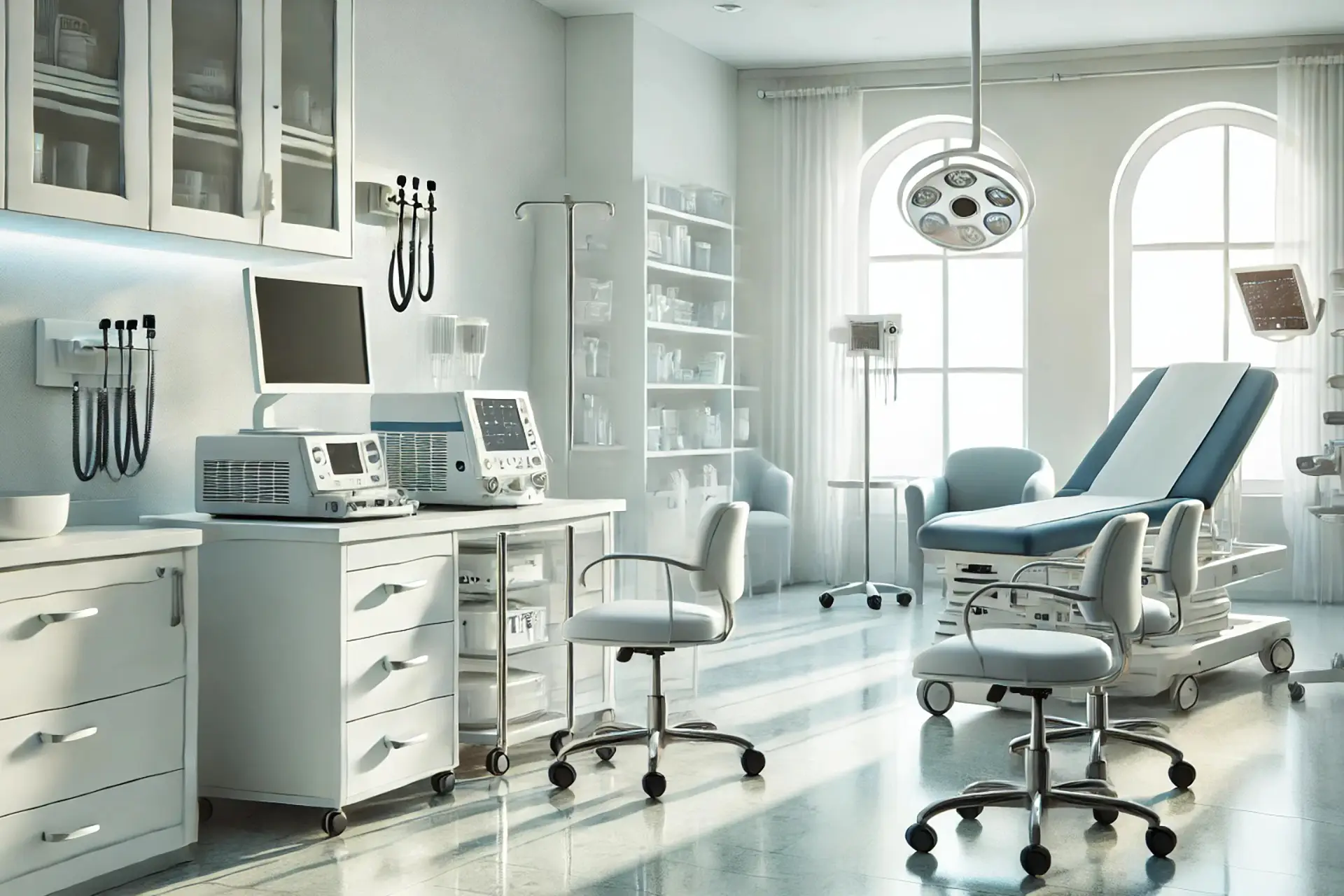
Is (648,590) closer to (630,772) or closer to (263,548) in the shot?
(630,772)

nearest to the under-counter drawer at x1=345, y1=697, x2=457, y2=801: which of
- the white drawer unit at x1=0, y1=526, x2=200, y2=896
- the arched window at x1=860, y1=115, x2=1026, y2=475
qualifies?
the white drawer unit at x1=0, y1=526, x2=200, y2=896

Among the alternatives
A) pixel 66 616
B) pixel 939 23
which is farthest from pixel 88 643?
pixel 939 23

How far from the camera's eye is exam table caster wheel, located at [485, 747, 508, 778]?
4.05 meters

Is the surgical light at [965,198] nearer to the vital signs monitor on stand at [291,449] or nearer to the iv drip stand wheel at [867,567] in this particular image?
the vital signs monitor on stand at [291,449]

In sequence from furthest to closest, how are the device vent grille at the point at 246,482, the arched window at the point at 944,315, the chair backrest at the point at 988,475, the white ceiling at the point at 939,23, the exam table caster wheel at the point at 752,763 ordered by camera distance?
the arched window at the point at 944,315, the chair backrest at the point at 988,475, the white ceiling at the point at 939,23, the exam table caster wheel at the point at 752,763, the device vent grille at the point at 246,482

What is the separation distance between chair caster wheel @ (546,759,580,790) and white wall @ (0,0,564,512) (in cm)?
132

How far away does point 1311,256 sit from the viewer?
7.46 meters

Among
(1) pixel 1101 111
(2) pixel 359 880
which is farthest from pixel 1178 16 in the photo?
(2) pixel 359 880

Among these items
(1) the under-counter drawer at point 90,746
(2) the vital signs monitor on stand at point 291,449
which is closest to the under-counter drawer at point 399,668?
(2) the vital signs monitor on stand at point 291,449

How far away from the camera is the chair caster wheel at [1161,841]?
325cm

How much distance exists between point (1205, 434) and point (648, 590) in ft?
7.88

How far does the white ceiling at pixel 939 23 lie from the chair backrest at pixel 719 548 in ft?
11.4

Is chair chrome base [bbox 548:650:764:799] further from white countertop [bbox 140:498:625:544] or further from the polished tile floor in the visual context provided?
white countertop [bbox 140:498:625:544]

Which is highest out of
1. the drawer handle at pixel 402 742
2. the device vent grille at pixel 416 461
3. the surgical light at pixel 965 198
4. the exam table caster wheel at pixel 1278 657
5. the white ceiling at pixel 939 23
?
the white ceiling at pixel 939 23
